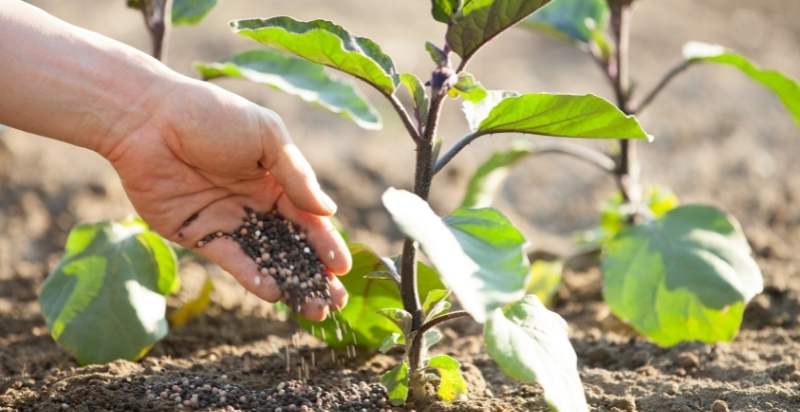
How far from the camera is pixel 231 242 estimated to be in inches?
89.0

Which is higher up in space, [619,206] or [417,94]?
[417,94]

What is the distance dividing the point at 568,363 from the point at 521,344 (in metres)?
0.11

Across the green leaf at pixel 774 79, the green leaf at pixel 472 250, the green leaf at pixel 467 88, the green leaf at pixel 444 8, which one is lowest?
the green leaf at pixel 472 250

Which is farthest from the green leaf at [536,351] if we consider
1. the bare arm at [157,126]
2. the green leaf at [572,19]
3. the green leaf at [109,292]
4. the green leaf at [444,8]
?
the green leaf at [572,19]

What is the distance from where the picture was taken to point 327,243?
2217 mm

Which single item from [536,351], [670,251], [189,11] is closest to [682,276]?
[670,251]

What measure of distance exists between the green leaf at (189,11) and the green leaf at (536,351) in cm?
133

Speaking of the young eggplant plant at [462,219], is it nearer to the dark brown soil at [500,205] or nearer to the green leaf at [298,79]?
the dark brown soil at [500,205]

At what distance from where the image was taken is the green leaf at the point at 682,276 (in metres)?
2.48

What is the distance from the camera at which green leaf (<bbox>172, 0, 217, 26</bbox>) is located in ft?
9.08

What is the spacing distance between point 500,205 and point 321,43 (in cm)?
250

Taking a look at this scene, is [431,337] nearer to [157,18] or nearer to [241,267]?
[241,267]

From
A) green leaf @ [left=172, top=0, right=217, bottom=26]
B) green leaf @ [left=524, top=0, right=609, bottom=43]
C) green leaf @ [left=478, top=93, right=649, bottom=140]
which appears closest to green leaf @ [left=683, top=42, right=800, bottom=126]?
green leaf @ [left=524, top=0, right=609, bottom=43]

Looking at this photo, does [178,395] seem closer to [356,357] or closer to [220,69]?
[356,357]
